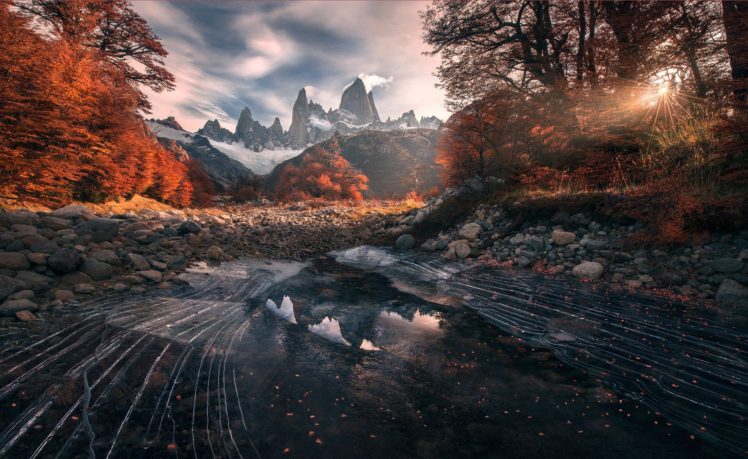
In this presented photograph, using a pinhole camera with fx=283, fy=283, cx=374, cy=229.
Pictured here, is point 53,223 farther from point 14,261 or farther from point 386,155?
point 386,155

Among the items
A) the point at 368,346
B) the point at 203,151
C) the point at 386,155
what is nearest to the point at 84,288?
the point at 368,346

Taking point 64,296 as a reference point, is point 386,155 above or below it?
above

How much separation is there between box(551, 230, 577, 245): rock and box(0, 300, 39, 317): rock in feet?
36.0

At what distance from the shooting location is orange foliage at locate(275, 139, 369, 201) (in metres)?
36.4

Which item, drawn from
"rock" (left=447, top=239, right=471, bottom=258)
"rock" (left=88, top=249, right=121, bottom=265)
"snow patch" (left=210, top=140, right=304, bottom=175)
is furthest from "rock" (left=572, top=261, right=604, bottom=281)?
"snow patch" (left=210, top=140, right=304, bottom=175)

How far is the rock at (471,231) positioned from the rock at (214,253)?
8.29 meters

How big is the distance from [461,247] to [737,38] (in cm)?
805

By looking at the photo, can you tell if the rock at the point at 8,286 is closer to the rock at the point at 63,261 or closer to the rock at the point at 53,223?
the rock at the point at 63,261

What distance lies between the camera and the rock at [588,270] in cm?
636

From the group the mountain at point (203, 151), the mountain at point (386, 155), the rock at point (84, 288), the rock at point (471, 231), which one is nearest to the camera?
the rock at point (84, 288)

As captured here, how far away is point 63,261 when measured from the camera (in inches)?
222

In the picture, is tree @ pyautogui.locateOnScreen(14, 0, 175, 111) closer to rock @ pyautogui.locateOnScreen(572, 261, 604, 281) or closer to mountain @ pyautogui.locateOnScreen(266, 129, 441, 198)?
rock @ pyautogui.locateOnScreen(572, 261, 604, 281)

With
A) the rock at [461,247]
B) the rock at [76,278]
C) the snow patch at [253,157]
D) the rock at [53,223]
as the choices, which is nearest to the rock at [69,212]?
the rock at [53,223]

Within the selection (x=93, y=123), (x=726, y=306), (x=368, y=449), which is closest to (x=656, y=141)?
(x=726, y=306)
